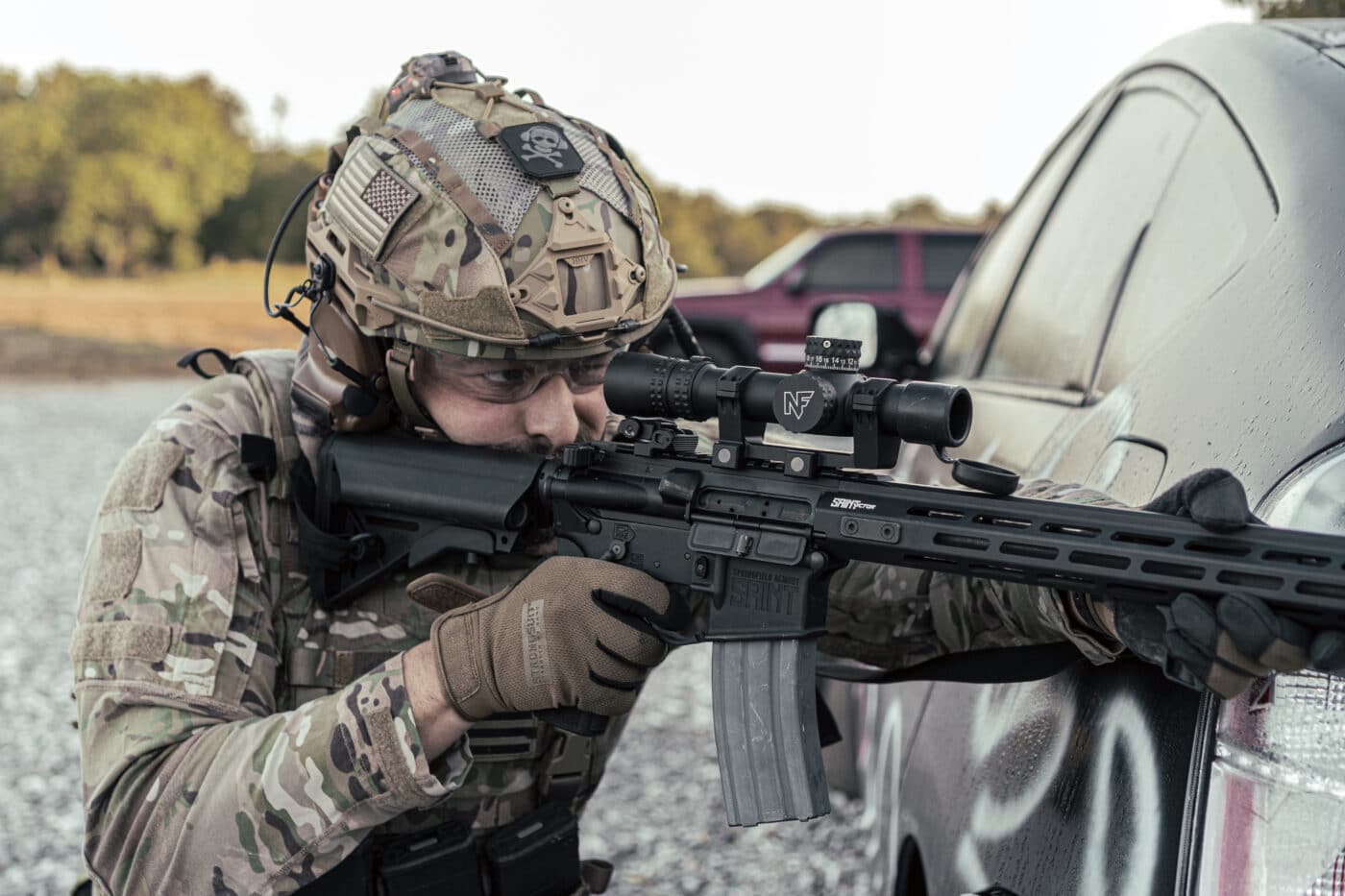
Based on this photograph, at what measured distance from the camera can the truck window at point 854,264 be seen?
13977 millimetres

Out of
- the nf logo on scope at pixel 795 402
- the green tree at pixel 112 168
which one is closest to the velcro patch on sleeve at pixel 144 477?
the nf logo on scope at pixel 795 402

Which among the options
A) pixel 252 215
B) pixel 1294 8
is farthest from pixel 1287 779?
pixel 252 215

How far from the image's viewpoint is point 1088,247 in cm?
259

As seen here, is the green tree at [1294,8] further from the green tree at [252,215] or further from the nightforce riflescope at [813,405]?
the green tree at [252,215]

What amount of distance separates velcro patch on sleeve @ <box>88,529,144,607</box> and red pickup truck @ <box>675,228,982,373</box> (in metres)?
10.9

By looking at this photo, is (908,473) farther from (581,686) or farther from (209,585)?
(209,585)

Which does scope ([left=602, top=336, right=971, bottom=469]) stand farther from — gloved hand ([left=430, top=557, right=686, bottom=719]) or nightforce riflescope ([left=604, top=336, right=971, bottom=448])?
gloved hand ([left=430, top=557, right=686, bottom=719])

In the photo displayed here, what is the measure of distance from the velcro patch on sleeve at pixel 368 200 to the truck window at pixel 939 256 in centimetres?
1253

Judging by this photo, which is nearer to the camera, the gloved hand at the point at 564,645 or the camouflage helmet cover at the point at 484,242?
the gloved hand at the point at 564,645

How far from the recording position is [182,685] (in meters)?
2.03

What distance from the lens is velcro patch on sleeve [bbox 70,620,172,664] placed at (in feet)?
6.61

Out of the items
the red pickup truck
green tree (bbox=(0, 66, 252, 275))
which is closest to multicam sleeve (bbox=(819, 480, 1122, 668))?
the red pickup truck

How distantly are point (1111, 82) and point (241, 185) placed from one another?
5036 centimetres

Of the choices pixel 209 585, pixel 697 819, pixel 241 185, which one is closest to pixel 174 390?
pixel 697 819
